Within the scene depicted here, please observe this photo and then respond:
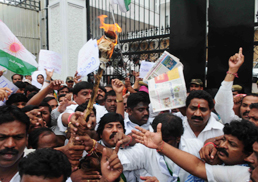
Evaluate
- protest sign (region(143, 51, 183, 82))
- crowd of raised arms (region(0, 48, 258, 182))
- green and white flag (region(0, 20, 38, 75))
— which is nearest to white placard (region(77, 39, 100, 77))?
crowd of raised arms (region(0, 48, 258, 182))

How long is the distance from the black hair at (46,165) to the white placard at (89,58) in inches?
27.1

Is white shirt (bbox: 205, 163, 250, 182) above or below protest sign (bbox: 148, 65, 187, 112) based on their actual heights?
below

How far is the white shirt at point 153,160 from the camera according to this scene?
1.87 metres

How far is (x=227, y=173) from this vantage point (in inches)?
60.9

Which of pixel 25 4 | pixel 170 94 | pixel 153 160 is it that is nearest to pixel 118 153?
pixel 153 160

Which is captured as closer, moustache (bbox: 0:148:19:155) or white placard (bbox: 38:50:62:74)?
moustache (bbox: 0:148:19:155)

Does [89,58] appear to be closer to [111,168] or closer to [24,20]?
[111,168]

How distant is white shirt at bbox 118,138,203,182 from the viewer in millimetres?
1874

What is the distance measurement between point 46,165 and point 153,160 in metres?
0.99

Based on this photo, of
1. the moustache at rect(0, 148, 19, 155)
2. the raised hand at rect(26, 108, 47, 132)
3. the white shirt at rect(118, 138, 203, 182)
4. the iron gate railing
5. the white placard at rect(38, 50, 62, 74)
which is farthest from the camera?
the iron gate railing

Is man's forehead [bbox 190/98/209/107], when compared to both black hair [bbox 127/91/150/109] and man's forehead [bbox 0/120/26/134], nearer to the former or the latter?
black hair [bbox 127/91/150/109]

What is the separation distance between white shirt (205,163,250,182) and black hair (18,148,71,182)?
3.47 ft

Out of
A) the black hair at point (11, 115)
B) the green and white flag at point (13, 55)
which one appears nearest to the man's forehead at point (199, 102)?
the black hair at point (11, 115)

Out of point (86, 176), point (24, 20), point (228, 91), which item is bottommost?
point (86, 176)
